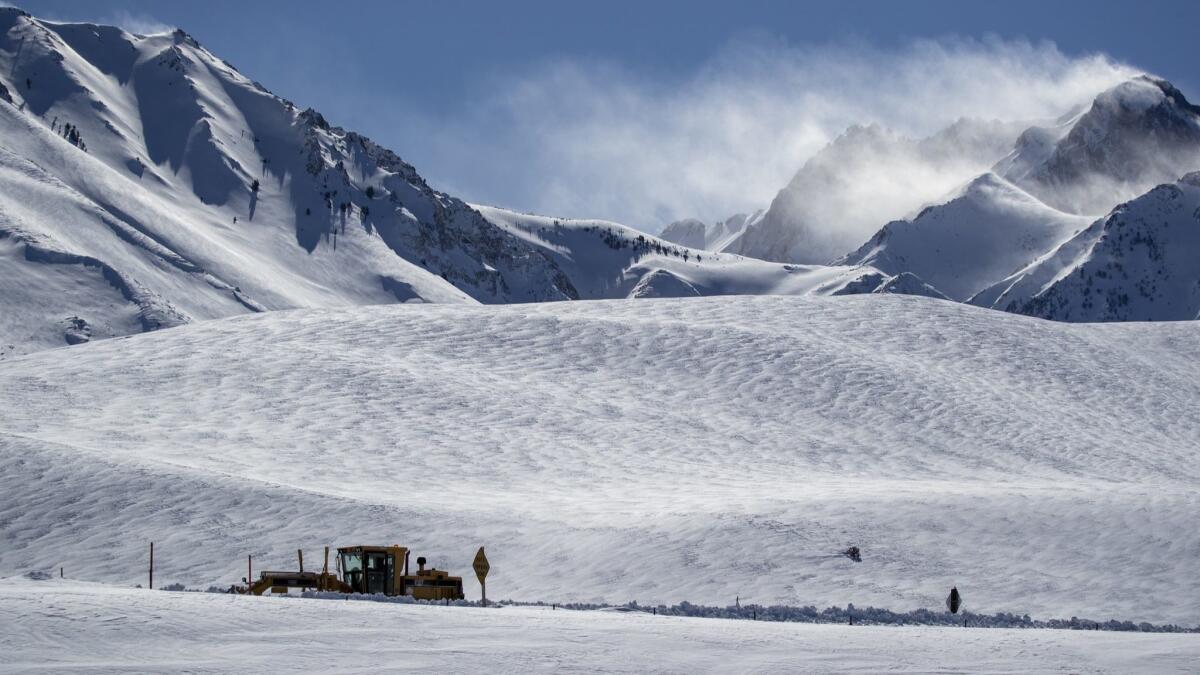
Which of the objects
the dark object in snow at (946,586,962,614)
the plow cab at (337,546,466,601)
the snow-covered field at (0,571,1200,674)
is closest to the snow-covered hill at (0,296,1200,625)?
the dark object in snow at (946,586,962,614)

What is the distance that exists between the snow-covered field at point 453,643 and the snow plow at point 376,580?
10.2 feet

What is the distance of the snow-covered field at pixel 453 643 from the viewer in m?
18.9

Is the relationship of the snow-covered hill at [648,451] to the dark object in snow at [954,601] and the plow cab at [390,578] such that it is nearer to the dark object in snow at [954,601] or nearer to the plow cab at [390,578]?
the dark object in snow at [954,601]

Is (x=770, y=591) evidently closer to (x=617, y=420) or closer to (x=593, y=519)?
(x=593, y=519)

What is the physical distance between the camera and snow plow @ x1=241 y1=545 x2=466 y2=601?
88.3 ft

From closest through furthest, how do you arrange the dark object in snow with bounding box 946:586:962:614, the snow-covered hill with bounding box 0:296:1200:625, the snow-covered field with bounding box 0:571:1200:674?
the snow-covered field with bounding box 0:571:1200:674 < the dark object in snow with bounding box 946:586:962:614 < the snow-covered hill with bounding box 0:296:1200:625

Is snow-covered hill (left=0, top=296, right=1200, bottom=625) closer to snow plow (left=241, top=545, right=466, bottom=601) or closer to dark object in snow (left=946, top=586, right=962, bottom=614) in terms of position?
dark object in snow (left=946, top=586, right=962, bottom=614)

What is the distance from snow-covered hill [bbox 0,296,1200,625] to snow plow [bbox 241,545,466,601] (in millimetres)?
5572

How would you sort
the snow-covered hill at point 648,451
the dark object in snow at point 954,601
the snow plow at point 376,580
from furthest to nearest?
the snow-covered hill at point 648,451 → the dark object in snow at point 954,601 → the snow plow at point 376,580

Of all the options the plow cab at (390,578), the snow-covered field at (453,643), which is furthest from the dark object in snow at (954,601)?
the plow cab at (390,578)

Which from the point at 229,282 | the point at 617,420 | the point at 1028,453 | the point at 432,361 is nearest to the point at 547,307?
the point at 432,361

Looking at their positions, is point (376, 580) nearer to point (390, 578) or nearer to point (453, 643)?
point (390, 578)

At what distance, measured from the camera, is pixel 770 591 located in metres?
32.6

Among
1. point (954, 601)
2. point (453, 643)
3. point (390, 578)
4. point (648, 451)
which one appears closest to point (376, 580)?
point (390, 578)
